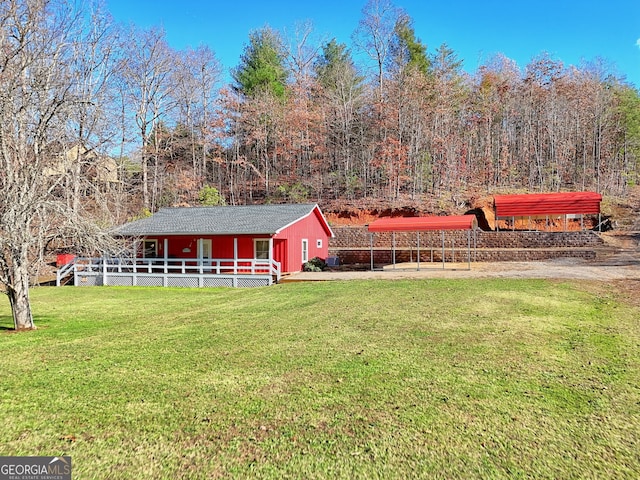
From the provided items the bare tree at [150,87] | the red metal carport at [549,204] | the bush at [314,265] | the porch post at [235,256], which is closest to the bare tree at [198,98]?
the bare tree at [150,87]

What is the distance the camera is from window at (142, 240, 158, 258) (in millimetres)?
18516

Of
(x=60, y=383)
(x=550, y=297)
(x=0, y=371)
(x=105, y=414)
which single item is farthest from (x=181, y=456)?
(x=550, y=297)

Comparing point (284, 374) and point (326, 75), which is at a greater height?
point (326, 75)

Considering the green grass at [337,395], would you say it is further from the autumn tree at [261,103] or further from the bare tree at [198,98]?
the bare tree at [198,98]

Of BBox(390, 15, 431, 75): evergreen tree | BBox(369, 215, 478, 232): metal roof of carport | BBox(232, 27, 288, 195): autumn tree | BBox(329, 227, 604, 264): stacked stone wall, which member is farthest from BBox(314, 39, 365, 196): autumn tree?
BBox(369, 215, 478, 232): metal roof of carport

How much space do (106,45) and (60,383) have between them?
8.20 metres

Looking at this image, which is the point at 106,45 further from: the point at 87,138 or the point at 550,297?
the point at 550,297

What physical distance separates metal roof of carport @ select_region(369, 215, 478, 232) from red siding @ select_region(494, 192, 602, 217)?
9368 mm

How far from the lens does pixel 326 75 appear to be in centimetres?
3481

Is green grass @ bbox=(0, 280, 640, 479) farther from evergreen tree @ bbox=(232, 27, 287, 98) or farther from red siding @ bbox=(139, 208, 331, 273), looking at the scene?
evergreen tree @ bbox=(232, 27, 287, 98)

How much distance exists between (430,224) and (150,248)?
42.2 feet

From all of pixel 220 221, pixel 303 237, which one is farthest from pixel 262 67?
pixel 303 237

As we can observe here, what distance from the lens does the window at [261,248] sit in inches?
685

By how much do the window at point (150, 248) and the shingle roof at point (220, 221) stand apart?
0.76 meters
